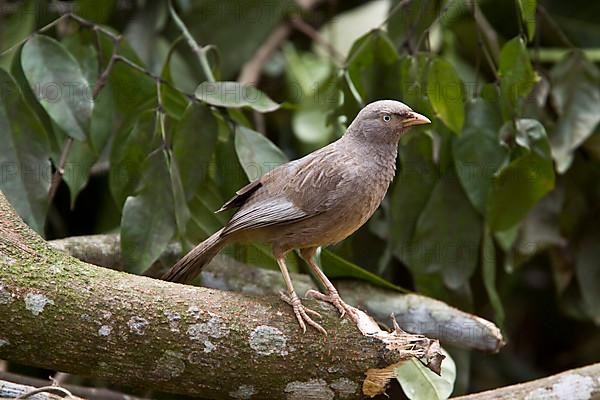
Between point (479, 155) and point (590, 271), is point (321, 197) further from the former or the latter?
point (590, 271)

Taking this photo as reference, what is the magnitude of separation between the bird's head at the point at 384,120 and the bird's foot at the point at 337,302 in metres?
0.51

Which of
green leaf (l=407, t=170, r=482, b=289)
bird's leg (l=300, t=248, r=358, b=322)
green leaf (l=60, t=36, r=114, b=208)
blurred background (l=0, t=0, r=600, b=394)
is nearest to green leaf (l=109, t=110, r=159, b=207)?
blurred background (l=0, t=0, r=600, b=394)

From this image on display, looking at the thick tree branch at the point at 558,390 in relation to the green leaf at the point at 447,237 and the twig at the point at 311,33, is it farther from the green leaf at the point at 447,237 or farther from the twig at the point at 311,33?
the twig at the point at 311,33

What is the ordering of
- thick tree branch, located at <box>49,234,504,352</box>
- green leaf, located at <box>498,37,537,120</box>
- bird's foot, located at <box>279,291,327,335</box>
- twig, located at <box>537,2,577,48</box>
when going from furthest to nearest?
twig, located at <box>537,2,577,48</box> < green leaf, located at <box>498,37,537,120</box> < thick tree branch, located at <box>49,234,504,352</box> < bird's foot, located at <box>279,291,327,335</box>

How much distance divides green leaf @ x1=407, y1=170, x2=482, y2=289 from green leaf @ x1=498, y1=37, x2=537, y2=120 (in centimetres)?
44

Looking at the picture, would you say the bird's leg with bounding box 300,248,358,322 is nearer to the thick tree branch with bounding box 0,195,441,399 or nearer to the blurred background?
the thick tree branch with bounding box 0,195,441,399

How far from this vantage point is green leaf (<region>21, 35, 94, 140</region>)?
3039 mm

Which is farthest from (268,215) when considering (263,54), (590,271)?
(263,54)

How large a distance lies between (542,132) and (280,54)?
2.30 meters

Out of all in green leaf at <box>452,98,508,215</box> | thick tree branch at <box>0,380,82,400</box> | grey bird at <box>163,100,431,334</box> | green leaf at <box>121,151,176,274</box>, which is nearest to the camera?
thick tree branch at <box>0,380,82,400</box>

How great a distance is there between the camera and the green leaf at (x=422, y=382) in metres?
2.77

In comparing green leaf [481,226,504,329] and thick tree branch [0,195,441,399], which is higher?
thick tree branch [0,195,441,399]

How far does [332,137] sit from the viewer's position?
3.75 meters

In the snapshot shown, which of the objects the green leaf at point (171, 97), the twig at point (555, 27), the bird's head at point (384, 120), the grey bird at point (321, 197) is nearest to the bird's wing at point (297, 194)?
the grey bird at point (321, 197)
